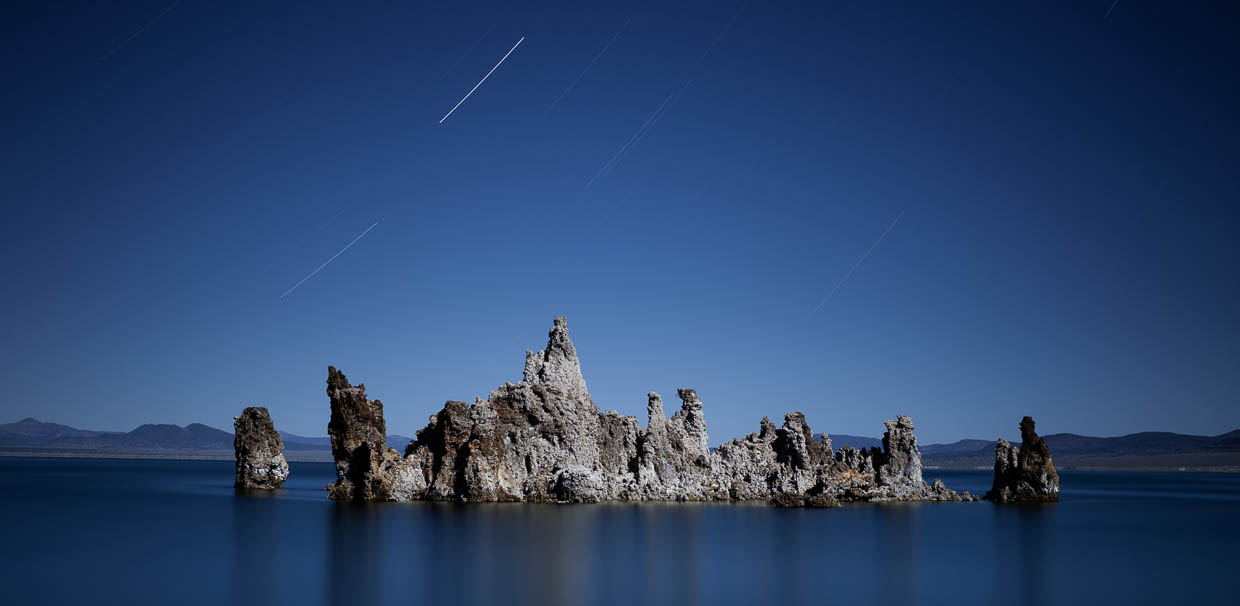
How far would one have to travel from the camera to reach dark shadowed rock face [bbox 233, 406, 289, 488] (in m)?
77.0

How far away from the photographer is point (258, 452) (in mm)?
80000

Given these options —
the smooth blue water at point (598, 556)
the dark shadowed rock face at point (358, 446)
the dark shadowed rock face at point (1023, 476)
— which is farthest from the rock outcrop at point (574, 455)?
the dark shadowed rock face at point (1023, 476)

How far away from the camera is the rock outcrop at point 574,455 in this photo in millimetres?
59719

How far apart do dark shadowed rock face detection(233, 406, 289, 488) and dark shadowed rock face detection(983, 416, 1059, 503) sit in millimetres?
52394

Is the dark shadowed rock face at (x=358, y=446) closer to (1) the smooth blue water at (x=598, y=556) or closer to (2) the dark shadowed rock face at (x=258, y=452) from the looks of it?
(1) the smooth blue water at (x=598, y=556)

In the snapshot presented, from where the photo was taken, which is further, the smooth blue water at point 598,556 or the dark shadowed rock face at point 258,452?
the dark shadowed rock face at point 258,452

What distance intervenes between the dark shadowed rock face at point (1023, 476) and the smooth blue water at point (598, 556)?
26.8 ft

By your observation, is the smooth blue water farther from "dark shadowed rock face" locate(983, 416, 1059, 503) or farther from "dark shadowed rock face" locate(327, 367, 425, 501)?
"dark shadowed rock face" locate(983, 416, 1059, 503)

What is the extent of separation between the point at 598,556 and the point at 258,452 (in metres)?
51.4

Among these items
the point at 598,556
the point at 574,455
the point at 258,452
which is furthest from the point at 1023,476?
the point at 258,452

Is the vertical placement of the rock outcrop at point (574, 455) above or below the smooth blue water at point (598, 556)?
above

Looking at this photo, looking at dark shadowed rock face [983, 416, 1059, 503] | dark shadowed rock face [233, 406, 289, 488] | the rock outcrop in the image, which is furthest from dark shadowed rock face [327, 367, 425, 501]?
dark shadowed rock face [983, 416, 1059, 503]

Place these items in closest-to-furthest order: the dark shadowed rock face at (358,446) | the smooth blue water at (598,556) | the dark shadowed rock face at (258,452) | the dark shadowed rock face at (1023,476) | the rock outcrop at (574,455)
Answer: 1. the smooth blue water at (598,556)
2. the rock outcrop at (574,455)
3. the dark shadowed rock face at (358,446)
4. the dark shadowed rock face at (1023,476)
5. the dark shadowed rock face at (258,452)

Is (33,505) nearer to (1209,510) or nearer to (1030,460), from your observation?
A: (1030,460)
